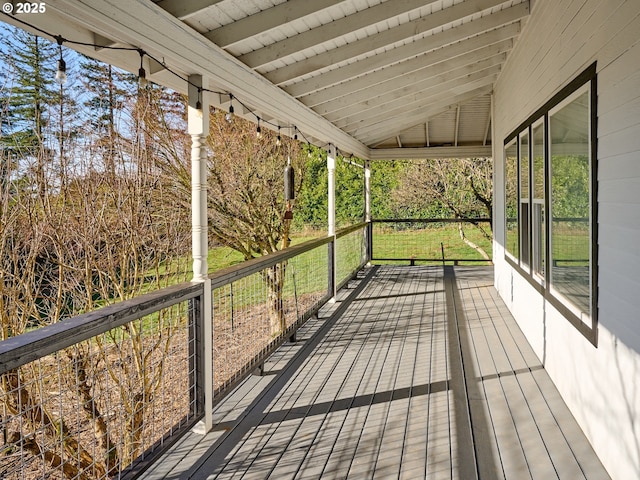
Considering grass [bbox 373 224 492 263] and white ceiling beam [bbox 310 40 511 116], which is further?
grass [bbox 373 224 492 263]

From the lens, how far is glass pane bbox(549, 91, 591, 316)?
10.2 ft

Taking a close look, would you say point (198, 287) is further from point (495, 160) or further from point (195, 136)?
point (495, 160)

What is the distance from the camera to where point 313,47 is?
12.9 feet

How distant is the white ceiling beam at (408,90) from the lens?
596cm

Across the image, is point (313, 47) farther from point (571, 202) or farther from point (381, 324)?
point (381, 324)

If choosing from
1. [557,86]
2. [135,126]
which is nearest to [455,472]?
[557,86]

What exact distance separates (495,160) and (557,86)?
423 centimetres

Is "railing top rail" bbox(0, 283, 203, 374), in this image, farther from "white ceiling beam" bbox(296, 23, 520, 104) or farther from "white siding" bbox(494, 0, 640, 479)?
"white ceiling beam" bbox(296, 23, 520, 104)

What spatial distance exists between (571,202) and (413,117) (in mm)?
5148

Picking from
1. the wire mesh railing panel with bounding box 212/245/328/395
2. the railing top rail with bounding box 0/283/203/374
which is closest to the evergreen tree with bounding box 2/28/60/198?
the wire mesh railing panel with bounding box 212/245/328/395

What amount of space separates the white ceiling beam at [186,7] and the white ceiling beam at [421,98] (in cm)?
383

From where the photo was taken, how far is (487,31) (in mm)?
5266

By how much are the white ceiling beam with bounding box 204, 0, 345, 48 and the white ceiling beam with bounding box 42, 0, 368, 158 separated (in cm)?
10

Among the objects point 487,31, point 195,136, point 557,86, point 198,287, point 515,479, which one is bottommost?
point 515,479
